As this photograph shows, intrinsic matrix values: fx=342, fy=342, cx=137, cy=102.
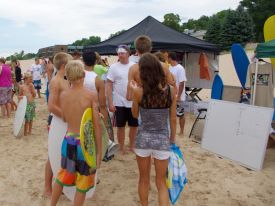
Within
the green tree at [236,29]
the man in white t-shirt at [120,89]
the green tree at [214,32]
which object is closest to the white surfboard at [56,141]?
the man in white t-shirt at [120,89]

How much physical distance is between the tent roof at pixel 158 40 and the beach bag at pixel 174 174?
510 centimetres

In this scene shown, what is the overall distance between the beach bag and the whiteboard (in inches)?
77.3

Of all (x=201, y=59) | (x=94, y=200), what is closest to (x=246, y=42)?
(x=201, y=59)

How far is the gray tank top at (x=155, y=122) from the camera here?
272cm

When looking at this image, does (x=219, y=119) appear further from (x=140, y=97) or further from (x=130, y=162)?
(x=140, y=97)

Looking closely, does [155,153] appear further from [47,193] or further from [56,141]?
[47,193]

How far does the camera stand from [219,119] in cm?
532

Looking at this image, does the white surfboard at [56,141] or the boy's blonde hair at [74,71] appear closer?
the boy's blonde hair at [74,71]

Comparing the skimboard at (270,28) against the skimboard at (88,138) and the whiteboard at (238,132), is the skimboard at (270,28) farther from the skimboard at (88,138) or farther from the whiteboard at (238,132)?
the skimboard at (88,138)

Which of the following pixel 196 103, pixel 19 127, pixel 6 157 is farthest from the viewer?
pixel 196 103

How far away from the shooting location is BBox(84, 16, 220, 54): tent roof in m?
7.94

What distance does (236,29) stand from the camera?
44406 millimetres

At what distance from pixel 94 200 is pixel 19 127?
122 inches

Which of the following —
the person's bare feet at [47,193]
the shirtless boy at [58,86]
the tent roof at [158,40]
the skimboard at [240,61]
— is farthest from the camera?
the tent roof at [158,40]
